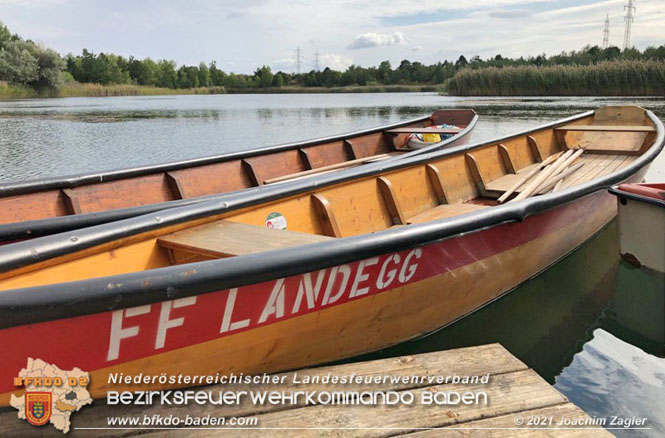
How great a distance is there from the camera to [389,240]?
121 inches

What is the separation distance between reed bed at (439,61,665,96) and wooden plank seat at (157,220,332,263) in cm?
2998

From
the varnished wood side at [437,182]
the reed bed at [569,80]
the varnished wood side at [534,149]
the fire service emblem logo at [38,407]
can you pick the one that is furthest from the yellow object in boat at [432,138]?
the reed bed at [569,80]

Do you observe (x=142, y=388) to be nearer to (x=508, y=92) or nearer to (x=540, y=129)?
(x=540, y=129)

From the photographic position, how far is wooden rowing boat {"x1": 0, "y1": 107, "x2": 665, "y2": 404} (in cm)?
228

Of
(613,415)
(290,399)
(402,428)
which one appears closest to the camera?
(402,428)

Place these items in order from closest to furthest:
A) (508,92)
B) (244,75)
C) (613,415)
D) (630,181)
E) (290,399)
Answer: (290,399)
(613,415)
(630,181)
(508,92)
(244,75)

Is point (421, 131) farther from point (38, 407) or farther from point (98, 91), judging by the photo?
point (98, 91)

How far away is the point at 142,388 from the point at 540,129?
7.20m

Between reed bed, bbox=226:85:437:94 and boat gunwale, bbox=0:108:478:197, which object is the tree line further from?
boat gunwale, bbox=0:108:478:197

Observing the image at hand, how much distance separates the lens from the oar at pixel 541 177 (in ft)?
18.2

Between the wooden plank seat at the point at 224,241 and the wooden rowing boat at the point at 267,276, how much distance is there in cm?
1

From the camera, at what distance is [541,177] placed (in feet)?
20.2

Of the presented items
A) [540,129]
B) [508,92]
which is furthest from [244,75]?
[540,129]

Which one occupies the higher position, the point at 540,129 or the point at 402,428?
the point at 540,129
